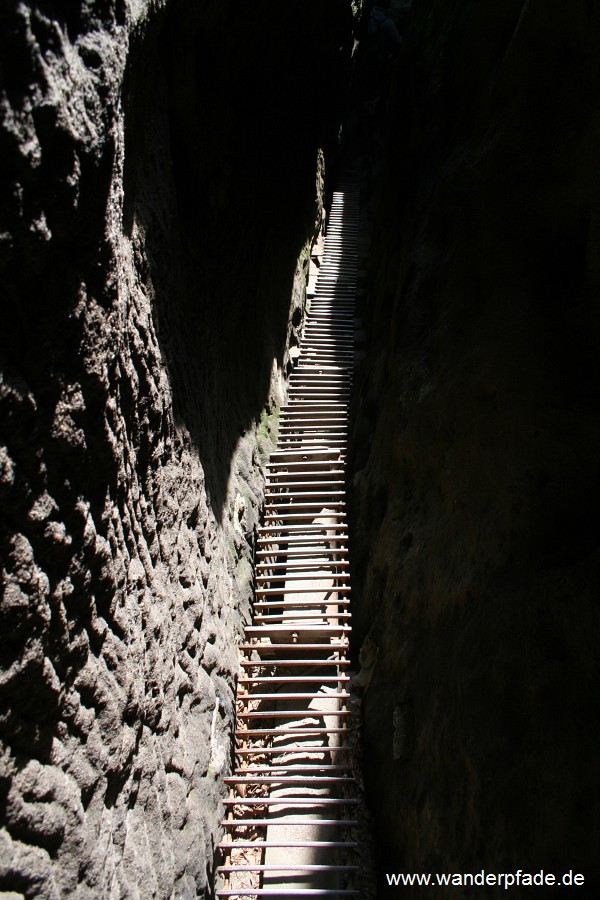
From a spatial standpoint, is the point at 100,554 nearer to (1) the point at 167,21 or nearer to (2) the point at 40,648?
(2) the point at 40,648

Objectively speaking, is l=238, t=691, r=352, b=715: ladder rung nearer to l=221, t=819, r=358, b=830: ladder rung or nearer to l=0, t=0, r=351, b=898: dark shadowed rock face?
l=0, t=0, r=351, b=898: dark shadowed rock face

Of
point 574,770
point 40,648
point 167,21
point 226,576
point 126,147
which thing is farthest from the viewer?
point 226,576

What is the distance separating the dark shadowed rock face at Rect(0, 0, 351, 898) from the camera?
131 centimetres

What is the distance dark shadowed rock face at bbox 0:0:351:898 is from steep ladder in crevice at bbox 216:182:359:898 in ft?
0.73

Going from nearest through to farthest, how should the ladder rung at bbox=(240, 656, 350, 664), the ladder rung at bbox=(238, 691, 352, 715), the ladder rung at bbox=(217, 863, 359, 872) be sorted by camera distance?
the ladder rung at bbox=(217, 863, 359, 872), the ladder rung at bbox=(238, 691, 352, 715), the ladder rung at bbox=(240, 656, 350, 664)

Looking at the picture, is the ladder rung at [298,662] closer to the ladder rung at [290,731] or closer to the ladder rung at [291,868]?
the ladder rung at [290,731]

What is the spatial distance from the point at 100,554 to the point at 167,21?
215cm

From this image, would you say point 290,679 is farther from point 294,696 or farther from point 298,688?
point 298,688

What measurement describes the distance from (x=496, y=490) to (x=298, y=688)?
1842mm

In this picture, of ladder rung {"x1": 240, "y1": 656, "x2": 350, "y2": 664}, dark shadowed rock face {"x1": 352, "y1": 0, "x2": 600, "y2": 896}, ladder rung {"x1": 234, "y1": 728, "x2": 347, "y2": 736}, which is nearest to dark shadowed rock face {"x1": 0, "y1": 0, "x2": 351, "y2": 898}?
ladder rung {"x1": 234, "y1": 728, "x2": 347, "y2": 736}

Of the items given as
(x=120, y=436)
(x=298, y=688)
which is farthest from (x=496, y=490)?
(x=298, y=688)

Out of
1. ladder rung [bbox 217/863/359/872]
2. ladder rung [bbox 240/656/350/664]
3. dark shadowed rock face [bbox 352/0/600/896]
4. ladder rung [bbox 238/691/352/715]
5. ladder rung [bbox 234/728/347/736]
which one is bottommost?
ladder rung [bbox 217/863/359/872]

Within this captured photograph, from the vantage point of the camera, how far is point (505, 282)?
2.88 meters

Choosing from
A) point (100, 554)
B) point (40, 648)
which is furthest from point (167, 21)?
point (40, 648)
